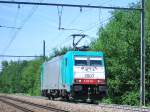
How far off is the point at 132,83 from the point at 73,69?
329 inches

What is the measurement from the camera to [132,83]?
134ft

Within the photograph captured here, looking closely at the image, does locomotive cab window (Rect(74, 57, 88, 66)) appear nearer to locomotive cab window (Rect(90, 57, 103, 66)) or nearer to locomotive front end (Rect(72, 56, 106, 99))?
locomotive front end (Rect(72, 56, 106, 99))

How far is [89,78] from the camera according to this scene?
33.9 metres

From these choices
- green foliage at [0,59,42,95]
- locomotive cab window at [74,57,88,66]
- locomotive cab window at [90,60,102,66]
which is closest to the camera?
locomotive cab window at [74,57,88,66]

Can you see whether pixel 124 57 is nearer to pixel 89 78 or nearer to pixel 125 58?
pixel 125 58

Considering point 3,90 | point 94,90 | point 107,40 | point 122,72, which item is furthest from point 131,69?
point 3,90

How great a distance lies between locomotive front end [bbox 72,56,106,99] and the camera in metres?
33.9

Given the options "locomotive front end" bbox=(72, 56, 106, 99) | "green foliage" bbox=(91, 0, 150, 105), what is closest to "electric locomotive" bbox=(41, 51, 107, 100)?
"locomotive front end" bbox=(72, 56, 106, 99)

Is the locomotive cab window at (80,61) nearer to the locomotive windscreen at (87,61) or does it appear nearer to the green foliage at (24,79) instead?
the locomotive windscreen at (87,61)

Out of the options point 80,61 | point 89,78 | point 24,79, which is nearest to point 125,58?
point 80,61

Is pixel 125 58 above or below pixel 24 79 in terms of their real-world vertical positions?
above

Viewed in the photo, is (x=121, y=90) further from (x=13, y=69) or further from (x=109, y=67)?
(x=13, y=69)

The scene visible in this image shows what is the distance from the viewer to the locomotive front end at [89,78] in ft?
111

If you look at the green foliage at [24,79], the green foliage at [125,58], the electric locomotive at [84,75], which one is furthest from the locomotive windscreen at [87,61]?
the green foliage at [24,79]
